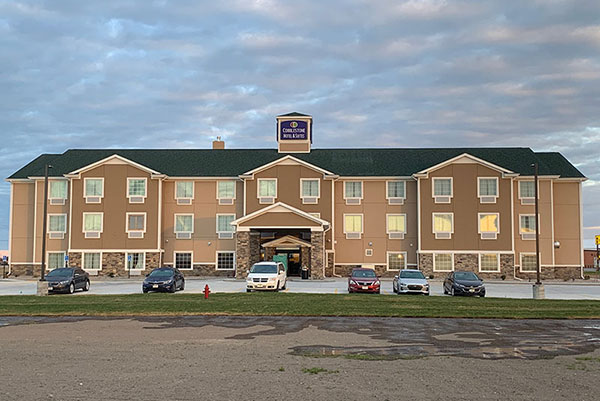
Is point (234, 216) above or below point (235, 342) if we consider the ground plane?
above

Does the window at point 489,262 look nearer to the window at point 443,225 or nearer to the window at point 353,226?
the window at point 443,225

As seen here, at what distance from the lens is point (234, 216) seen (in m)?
50.5

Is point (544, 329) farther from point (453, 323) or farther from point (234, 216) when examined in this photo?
point (234, 216)

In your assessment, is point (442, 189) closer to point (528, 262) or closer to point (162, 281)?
point (528, 262)

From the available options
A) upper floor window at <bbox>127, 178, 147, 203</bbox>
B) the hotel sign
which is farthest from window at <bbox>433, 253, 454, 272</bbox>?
upper floor window at <bbox>127, 178, 147, 203</bbox>

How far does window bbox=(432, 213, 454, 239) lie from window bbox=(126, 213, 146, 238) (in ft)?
77.2

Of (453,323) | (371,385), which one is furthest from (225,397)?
(453,323)

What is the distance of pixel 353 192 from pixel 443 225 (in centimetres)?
779

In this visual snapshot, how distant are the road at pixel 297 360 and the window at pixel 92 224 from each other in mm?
31880

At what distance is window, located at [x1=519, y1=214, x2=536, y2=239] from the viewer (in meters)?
48.9

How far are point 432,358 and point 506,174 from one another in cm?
3861

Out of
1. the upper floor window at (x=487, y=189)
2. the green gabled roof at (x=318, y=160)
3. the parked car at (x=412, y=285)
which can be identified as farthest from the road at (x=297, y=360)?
the green gabled roof at (x=318, y=160)

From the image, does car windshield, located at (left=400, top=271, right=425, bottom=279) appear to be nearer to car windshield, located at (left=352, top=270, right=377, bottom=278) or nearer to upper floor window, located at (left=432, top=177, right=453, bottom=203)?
car windshield, located at (left=352, top=270, right=377, bottom=278)

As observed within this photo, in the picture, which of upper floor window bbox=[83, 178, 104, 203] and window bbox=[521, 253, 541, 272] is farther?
upper floor window bbox=[83, 178, 104, 203]
